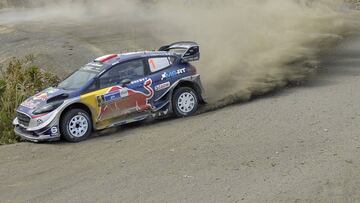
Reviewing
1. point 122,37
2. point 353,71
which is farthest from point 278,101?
point 122,37

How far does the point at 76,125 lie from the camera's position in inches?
476

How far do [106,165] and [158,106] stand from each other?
3.97 metres

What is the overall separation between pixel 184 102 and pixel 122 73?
1696 millimetres

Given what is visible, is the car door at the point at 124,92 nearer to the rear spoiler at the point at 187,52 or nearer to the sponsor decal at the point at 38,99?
the sponsor decal at the point at 38,99

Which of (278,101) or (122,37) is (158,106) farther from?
(122,37)

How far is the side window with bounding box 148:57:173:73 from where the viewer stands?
43.7 feet

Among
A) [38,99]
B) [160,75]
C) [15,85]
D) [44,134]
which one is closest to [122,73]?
[160,75]

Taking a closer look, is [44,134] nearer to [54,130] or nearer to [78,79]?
[54,130]

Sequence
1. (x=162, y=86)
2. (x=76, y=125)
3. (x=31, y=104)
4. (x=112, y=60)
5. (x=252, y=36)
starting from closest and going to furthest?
(x=76, y=125) → (x=31, y=104) → (x=112, y=60) → (x=162, y=86) → (x=252, y=36)

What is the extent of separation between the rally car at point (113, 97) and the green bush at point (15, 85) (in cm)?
94

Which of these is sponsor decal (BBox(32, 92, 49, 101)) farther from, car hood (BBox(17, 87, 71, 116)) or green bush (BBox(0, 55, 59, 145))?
green bush (BBox(0, 55, 59, 145))

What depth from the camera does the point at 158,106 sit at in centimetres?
1330

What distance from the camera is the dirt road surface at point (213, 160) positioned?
7688 mm

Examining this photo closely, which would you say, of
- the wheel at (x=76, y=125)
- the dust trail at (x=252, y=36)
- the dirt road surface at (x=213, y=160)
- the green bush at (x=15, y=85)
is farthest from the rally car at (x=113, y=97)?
the dust trail at (x=252, y=36)
